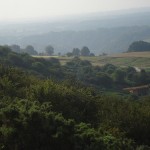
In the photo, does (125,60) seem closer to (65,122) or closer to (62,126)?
(65,122)

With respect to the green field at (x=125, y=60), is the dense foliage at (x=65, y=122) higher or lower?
higher

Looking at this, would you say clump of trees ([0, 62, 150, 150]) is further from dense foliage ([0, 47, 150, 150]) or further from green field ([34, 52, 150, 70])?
green field ([34, 52, 150, 70])

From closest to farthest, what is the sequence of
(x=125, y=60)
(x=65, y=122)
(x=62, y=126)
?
(x=62, y=126)
(x=65, y=122)
(x=125, y=60)

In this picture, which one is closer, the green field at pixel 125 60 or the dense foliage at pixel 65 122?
the dense foliage at pixel 65 122

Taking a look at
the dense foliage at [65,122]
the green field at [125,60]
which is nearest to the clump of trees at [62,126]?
the dense foliage at [65,122]

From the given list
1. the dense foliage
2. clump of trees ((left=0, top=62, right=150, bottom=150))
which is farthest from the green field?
clump of trees ((left=0, top=62, right=150, bottom=150))

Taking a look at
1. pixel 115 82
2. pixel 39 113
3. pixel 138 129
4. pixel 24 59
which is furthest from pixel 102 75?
pixel 39 113

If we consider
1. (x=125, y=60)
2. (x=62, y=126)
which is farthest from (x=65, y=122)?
(x=125, y=60)

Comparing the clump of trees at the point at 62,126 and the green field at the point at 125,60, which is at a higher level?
the clump of trees at the point at 62,126

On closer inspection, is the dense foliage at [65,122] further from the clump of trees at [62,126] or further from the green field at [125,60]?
the green field at [125,60]

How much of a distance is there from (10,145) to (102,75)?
270 feet

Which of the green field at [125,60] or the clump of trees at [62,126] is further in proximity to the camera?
the green field at [125,60]

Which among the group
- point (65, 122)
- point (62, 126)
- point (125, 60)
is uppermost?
point (65, 122)

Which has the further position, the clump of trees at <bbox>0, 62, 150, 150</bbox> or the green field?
the green field
